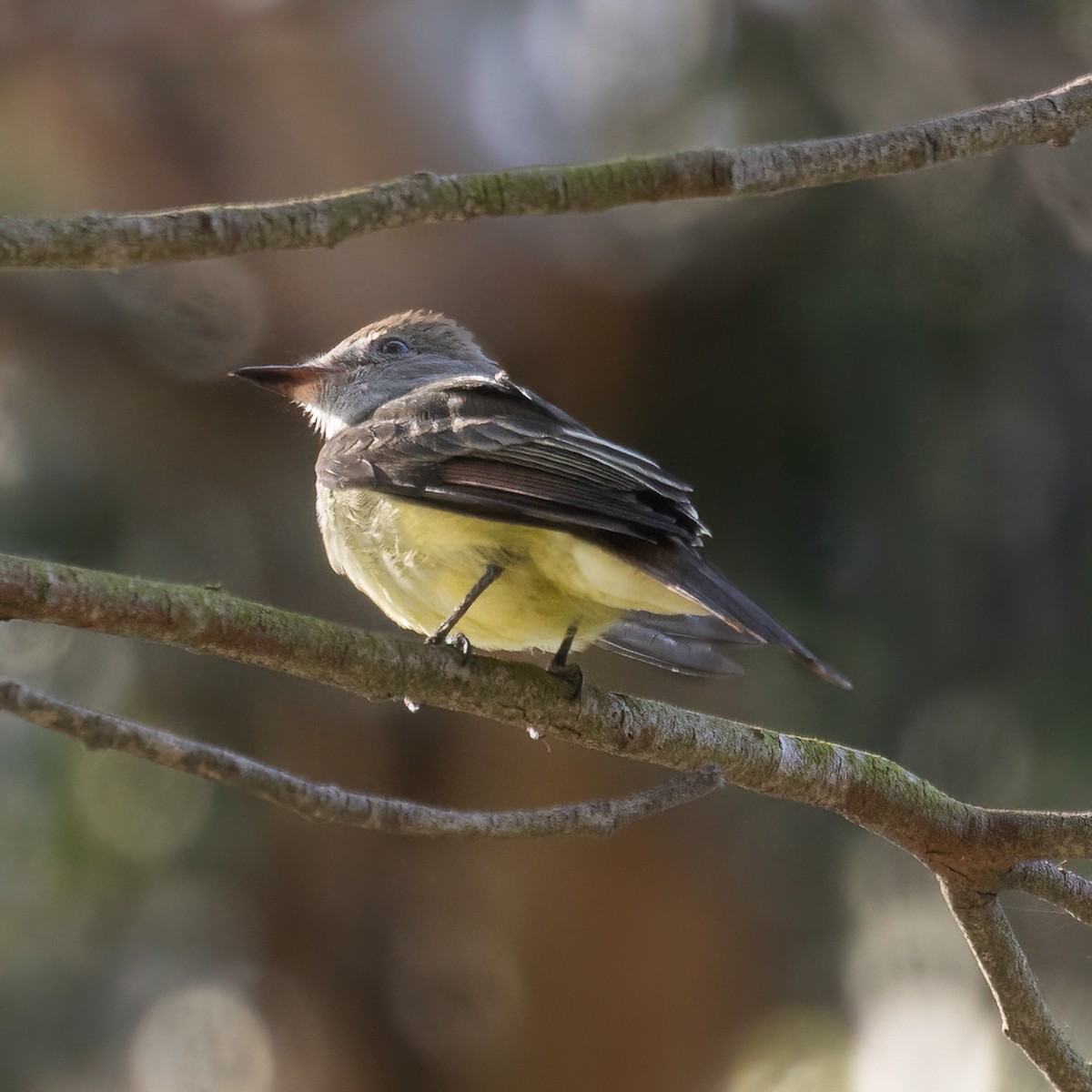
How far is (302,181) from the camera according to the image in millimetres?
7445

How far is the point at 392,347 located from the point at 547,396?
85.6 inches

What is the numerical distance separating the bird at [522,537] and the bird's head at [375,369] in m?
0.58

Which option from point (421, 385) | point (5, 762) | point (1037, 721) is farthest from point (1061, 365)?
point (5, 762)

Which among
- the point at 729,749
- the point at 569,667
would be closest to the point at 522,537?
the point at 569,667

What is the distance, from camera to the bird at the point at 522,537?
3.28 meters

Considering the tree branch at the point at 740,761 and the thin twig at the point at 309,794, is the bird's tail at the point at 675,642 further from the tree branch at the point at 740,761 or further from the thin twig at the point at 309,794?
the thin twig at the point at 309,794

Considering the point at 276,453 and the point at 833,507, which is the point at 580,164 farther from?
the point at 276,453

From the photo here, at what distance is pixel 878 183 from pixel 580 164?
4.37 meters

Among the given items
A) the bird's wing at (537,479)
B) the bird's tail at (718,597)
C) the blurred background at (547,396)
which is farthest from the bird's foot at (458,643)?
the blurred background at (547,396)

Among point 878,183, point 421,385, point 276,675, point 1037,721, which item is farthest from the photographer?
point 276,675

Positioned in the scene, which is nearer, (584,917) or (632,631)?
(632,631)

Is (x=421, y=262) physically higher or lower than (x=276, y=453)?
higher

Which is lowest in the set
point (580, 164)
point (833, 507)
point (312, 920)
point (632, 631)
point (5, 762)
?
point (312, 920)

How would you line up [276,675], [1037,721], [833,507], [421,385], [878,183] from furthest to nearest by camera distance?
[276,675]
[878,183]
[833,507]
[1037,721]
[421,385]
